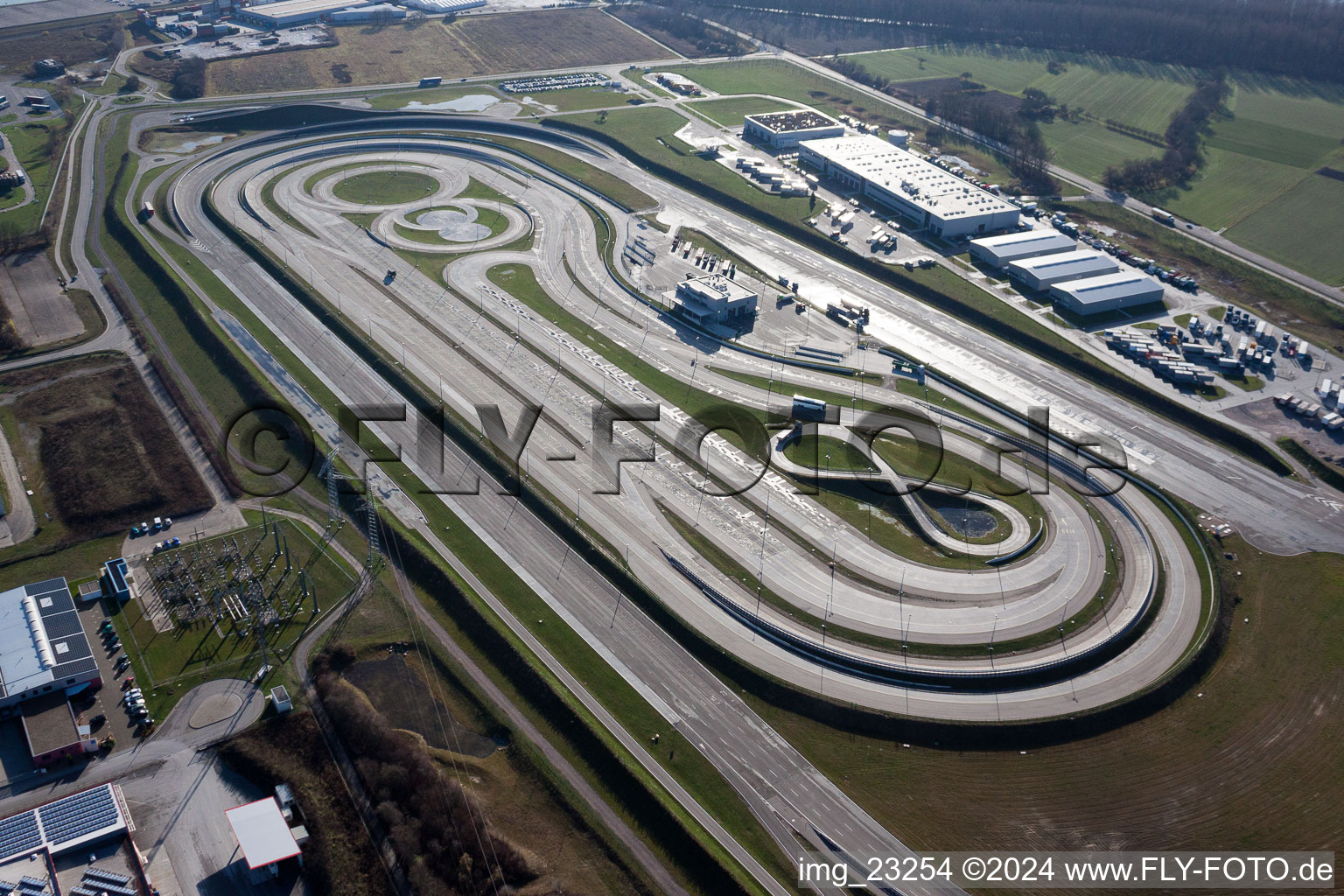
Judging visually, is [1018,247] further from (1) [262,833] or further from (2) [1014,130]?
(1) [262,833]

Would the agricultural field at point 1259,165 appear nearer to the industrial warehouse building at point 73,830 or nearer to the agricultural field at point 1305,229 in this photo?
the agricultural field at point 1305,229

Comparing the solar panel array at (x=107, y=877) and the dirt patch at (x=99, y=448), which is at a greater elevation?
the dirt patch at (x=99, y=448)

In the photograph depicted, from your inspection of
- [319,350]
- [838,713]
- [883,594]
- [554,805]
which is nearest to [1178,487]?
[883,594]

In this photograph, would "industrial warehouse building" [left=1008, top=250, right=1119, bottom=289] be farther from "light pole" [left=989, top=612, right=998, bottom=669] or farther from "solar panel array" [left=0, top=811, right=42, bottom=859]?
"solar panel array" [left=0, top=811, right=42, bottom=859]

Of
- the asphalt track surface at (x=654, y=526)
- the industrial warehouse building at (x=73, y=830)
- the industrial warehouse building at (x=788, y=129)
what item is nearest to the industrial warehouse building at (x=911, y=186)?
the industrial warehouse building at (x=788, y=129)

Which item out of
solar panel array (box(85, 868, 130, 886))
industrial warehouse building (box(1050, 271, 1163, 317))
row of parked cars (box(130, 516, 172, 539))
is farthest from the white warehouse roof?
industrial warehouse building (box(1050, 271, 1163, 317))

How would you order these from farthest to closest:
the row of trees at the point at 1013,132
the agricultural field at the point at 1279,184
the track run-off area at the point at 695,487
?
the row of trees at the point at 1013,132
the agricultural field at the point at 1279,184
the track run-off area at the point at 695,487

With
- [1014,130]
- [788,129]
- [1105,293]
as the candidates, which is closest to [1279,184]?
[1014,130]
